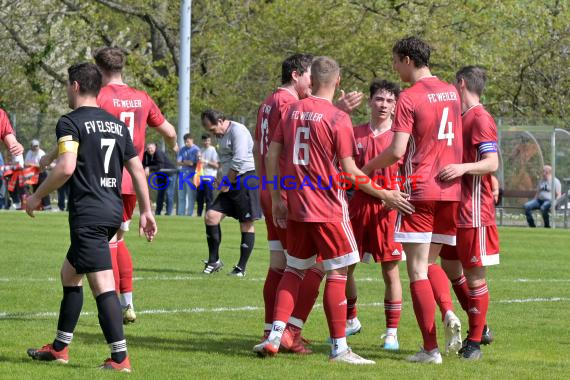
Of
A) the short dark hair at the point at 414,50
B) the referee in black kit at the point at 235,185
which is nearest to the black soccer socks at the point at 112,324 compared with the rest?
the short dark hair at the point at 414,50

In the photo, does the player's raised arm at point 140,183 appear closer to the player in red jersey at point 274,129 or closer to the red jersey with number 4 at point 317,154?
the red jersey with number 4 at point 317,154

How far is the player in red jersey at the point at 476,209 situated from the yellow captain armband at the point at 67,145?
289 cm

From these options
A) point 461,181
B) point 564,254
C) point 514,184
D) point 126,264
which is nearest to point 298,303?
point 461,181

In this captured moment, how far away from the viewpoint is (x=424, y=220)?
311 inches

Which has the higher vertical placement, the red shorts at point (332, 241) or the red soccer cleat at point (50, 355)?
the red shorts at point (332, 241)

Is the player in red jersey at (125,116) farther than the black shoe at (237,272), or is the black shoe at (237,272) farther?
the black shoe at (237,272)

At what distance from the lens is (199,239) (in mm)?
20781

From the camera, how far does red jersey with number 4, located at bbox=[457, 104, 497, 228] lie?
8.28m

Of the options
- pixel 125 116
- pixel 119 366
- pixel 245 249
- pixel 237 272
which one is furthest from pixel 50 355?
pixel 245 249

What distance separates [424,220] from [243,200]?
686 cm

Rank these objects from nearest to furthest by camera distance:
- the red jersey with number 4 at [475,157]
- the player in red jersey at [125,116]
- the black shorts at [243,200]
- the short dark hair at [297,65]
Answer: the red jersey with number 4 at [475,157], the short dark hair at [297,65], the player in red jersey at [125,116], the black shorts at [243,200]

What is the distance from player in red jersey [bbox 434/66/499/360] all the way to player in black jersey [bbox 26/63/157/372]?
8.56 ft

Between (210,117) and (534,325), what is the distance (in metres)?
5.76

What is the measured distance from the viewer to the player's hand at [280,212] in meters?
8.05
